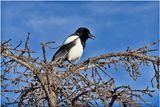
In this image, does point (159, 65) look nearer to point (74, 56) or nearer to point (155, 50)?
point (155, 50)

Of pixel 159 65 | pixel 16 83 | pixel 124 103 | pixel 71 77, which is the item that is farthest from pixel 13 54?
pixel 159 65

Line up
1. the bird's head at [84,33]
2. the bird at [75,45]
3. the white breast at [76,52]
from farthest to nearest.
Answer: the bird's head at [84,33], the white breast at [76,52], the bird at [75,45]

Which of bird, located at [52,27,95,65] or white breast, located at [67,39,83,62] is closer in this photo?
bird, located at [52,27,95,65]

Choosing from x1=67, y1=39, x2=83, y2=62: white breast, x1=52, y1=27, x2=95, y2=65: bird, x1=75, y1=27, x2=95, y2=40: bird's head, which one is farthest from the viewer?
x1=75, y1=27, x2=95, y2=40: bird's head

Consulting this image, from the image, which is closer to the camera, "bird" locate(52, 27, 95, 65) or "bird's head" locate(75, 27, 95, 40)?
"bird" locate(52, 27, 95, 65)

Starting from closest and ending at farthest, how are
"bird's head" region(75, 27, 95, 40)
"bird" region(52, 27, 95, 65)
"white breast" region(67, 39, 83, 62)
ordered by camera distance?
1. "bird" region(52, 27, 95, 65)
2. "white breast" region(67, 39, 83, 62)
3. "bird's head" region(75, 27, 95, 40)

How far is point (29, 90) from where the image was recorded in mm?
4059

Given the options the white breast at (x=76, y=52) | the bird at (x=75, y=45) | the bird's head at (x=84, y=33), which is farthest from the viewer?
the bird's head at (x=84, y=33)

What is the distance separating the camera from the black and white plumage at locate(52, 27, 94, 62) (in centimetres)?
746

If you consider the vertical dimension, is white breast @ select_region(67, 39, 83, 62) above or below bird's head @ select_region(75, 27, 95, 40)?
below

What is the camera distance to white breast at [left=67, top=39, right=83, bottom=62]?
756 centimetres

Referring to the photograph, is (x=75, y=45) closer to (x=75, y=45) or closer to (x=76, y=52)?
(x=75, y=45)

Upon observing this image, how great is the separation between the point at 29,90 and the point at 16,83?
0.13m

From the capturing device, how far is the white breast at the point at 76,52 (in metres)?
7.56
